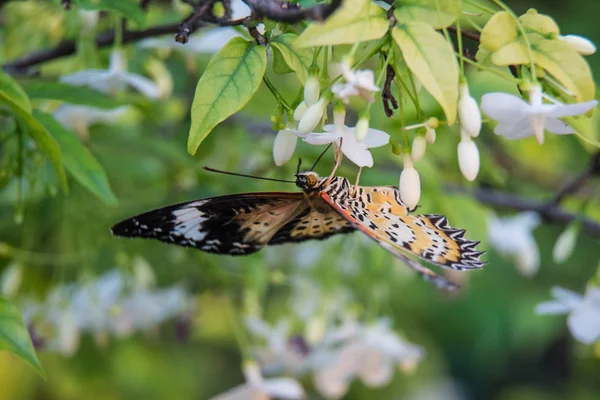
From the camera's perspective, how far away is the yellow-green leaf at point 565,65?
75 cm

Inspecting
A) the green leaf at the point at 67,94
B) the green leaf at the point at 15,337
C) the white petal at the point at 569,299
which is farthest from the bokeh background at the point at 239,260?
the green leaf at the point at 15,337

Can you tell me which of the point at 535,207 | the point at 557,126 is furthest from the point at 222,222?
the point at 535,207

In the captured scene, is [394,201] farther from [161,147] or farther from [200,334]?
[200,334]

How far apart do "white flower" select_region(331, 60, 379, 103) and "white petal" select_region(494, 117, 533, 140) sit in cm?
19

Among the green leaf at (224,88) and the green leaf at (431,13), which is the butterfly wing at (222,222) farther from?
the green leaf at (431,13)

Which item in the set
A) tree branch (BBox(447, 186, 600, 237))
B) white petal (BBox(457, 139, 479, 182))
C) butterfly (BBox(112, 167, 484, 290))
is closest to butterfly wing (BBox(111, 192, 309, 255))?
butterfly (BBox(112, 167, 484, 290))

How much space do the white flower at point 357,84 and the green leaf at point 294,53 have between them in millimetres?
107

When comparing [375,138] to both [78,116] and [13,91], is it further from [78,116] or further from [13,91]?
→ [78,116]

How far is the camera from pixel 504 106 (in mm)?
748

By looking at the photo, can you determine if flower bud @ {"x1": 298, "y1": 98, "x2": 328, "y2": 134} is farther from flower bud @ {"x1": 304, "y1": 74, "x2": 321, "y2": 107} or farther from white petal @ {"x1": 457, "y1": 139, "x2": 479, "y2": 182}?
white petal @ {"x1": 457, "y1": 139, "x2": 479, "y2": 182}

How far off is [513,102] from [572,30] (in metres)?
2.44

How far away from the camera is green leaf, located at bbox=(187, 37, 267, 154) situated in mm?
755

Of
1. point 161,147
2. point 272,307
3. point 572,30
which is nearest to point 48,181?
point 161,147

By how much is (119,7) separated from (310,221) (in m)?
0.43
